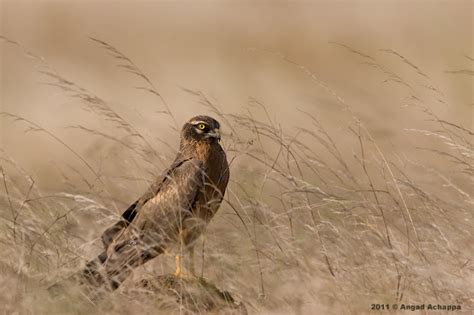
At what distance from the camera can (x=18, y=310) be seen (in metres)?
6.29

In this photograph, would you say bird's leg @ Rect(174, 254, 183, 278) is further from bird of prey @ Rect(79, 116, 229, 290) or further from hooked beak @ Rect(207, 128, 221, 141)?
hooked beak @ Rect(207, 128, 221, 141)

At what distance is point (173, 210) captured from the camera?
6973 mm

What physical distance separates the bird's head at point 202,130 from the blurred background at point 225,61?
6055mm

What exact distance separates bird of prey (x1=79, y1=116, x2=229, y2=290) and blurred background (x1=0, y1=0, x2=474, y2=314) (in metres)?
6.14

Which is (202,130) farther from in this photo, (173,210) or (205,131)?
(173,210)

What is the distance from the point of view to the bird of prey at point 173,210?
21.8 feet

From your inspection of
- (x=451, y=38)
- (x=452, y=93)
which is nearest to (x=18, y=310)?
(x=452, y=93)

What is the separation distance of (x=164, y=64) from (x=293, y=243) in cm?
1454

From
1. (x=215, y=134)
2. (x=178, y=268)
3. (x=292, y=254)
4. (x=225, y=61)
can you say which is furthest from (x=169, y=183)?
(x=225, y=61)

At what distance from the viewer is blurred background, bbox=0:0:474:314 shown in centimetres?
1628

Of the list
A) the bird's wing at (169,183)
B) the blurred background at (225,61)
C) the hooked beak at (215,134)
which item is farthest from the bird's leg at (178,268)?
the blurred background at (225,61)

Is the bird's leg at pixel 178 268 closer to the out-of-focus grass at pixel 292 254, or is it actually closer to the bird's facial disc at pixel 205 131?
the out-of-focus grass at pixel 292 254

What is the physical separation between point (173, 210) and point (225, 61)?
1367cm

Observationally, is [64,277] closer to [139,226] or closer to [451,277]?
[139,226]
